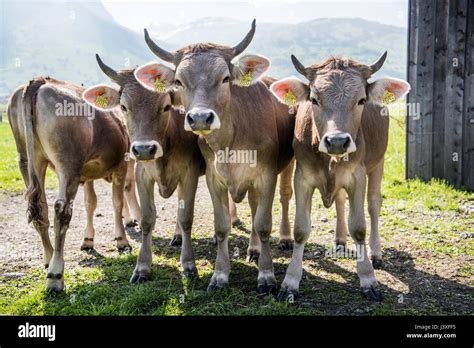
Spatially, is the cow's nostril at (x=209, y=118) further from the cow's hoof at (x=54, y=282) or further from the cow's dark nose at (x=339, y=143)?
the cow's hoof at (x=54, y=282)

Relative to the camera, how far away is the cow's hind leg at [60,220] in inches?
237

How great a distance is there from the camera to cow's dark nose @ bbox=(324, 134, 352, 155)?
495 centimetres

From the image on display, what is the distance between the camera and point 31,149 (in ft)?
19.9

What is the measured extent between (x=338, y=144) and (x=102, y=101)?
314 cm

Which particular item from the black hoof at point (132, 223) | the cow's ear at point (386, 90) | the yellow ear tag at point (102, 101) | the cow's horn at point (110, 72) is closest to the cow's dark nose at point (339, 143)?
the cow's ear at point (386, 90)

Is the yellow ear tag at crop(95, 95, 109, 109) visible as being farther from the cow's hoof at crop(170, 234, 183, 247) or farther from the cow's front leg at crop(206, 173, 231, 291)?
the cow's hoof at crop(170, 234, 183, 247)

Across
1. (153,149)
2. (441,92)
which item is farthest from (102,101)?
(441,92)

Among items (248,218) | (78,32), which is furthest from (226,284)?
(78,32)

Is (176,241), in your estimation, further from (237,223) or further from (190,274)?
(190,274)

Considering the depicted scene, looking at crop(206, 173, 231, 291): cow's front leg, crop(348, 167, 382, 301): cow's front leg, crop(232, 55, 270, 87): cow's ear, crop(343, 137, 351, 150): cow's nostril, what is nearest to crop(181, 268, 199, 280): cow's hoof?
crop(206, 173, 231, 291): cow's front leg

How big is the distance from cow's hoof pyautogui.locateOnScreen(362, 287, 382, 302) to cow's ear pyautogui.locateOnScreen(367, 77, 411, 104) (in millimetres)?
2099

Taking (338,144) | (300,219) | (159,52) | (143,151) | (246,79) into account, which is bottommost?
(300,219)
